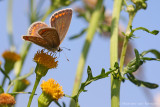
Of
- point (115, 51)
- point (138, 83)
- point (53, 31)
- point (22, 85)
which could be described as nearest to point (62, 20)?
point (53, 31)

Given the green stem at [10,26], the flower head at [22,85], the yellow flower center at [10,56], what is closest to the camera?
the flower head at [22,85]

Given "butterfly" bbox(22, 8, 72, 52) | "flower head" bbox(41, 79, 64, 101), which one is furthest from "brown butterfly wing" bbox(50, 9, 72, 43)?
"flower head" bbox(41, 79, 64, 101)

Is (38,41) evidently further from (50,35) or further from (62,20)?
(62,20)

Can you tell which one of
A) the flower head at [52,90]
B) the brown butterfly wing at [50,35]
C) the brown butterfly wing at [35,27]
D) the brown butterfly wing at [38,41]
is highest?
the brown butterfly wing at [35,27]

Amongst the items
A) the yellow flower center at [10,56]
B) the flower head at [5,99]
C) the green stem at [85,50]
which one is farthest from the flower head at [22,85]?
the flower head at [5,99]

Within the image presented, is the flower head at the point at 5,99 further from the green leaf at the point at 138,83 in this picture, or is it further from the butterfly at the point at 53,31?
the green leaf at the point at 138,83

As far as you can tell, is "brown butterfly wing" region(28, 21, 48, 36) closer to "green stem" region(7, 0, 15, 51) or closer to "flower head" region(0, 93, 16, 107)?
"flower head" region(0, 93, 16, 107)
